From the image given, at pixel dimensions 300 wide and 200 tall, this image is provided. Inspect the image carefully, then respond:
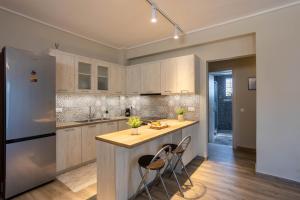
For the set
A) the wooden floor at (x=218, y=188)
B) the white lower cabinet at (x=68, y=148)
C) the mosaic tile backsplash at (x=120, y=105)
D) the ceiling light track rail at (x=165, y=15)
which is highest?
the ceiling light track rail at (x=165, y=15)

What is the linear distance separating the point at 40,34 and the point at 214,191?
4.13 meters

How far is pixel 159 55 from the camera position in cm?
443

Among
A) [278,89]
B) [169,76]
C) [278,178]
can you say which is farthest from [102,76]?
[278,178]

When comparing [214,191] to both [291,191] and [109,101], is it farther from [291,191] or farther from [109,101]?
[109,101]

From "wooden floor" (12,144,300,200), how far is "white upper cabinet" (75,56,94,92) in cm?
189

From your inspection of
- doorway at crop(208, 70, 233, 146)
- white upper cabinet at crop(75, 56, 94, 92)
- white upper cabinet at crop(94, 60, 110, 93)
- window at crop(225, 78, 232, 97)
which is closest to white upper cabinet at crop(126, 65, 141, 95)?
white upper cabinet at crop(94, 60, 110, 93)

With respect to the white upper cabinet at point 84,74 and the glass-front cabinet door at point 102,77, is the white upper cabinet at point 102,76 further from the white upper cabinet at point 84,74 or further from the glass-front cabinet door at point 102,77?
the white upper cabinet at point 84,74

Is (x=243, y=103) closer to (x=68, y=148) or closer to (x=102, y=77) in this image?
(x=102, y=77)

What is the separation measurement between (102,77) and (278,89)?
11.8 feet

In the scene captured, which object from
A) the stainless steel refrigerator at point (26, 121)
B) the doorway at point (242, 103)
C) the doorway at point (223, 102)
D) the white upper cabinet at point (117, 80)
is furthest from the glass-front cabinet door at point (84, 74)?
the doorway at point (223, 102)

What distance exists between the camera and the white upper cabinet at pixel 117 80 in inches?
168

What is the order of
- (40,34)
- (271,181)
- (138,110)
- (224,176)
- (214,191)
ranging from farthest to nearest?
(138,110) < (40,34) < (224,176) < (271,181) < (214,191)

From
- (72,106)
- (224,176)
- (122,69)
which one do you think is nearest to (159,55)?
Answer: (122,69)

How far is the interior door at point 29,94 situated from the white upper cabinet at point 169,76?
7.37 feet
